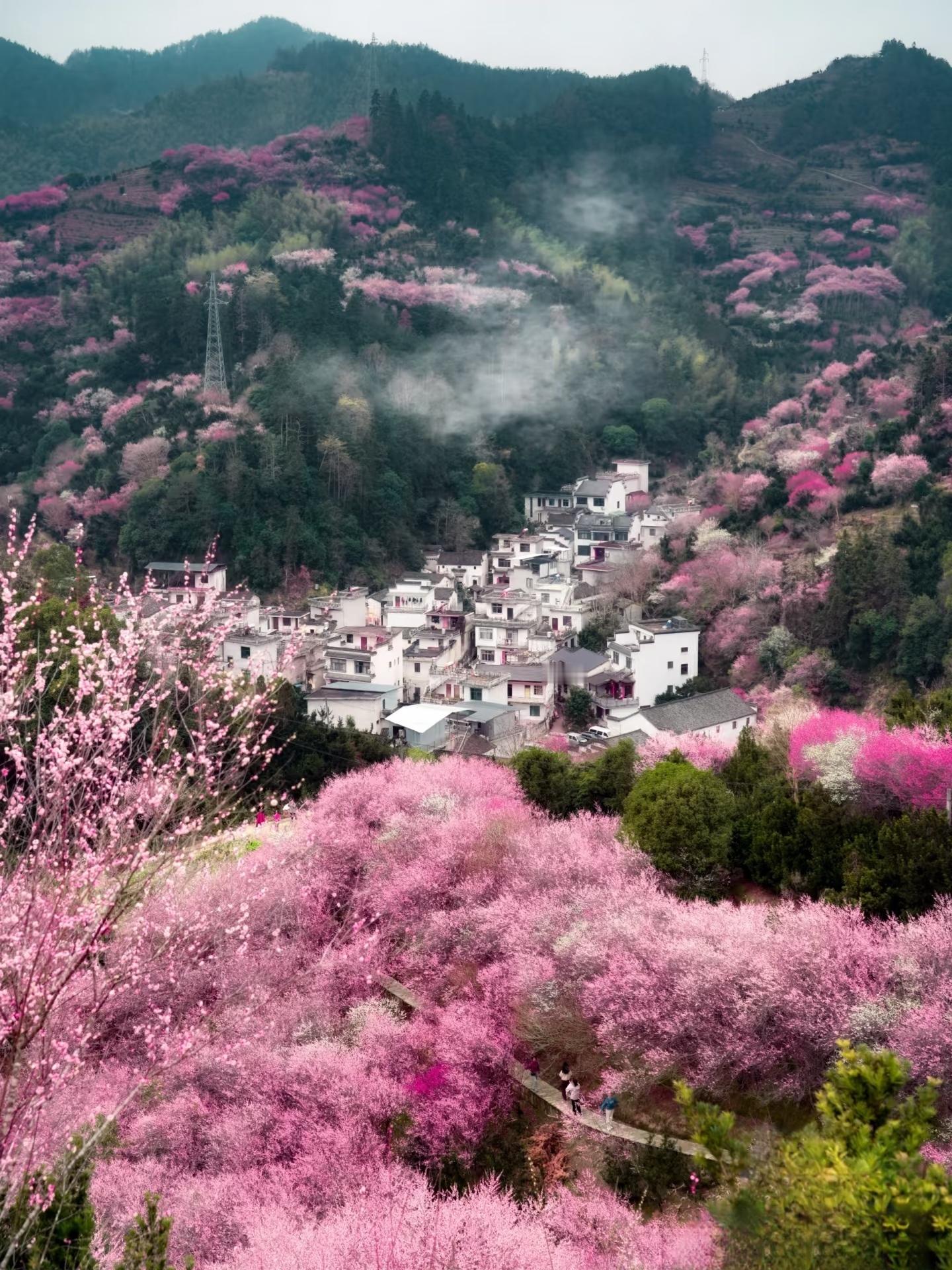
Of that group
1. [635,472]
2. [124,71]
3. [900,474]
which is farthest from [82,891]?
[124,71]

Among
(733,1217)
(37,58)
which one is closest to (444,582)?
(733,1217)

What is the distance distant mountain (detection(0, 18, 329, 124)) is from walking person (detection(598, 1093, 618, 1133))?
3276 inches

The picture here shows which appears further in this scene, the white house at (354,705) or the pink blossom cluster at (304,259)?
the pink blossom cluster at (304,259)

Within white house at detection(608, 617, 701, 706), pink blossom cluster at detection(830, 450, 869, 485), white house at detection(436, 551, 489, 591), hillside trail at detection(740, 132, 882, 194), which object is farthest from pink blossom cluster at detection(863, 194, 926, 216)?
white house at detection(608, 617, 701, 706)

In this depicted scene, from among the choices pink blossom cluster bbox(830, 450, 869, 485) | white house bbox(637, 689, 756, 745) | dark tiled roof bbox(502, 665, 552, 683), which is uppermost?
pink blossom cluster bbox(830, 450, 869, 485)

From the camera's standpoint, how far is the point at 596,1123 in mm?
11656

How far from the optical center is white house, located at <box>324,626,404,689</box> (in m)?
29.3

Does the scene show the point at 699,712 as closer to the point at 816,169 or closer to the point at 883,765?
the point at 883,765

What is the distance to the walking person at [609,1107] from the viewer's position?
11.6m

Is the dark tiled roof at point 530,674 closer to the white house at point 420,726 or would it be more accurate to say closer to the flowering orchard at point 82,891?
the white house at point 420,726

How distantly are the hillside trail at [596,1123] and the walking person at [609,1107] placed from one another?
4 centimetres

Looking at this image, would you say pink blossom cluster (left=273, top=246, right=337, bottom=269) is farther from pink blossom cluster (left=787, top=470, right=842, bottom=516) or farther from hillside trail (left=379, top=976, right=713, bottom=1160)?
hillside trail (left=379, top=976, right=713, bottom=1160)

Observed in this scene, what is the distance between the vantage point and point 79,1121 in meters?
10.6

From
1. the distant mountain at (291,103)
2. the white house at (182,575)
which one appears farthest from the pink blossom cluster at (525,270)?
the white house at (182,575)
